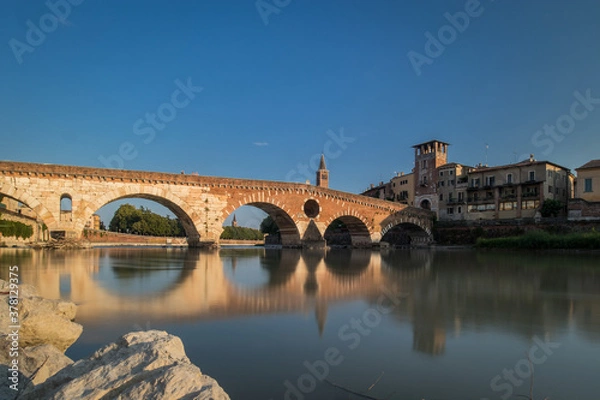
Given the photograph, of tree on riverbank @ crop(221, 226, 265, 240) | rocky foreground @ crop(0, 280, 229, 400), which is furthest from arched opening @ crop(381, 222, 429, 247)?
rocky foreground @ crop(0, 280, 229, 400)

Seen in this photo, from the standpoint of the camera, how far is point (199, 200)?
96.6ft

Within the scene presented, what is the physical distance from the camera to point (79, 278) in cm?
1170

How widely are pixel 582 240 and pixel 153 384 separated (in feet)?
114

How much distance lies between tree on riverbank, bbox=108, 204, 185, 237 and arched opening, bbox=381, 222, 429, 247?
35.9 metres

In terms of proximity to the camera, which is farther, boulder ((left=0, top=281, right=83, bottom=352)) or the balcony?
the balcony

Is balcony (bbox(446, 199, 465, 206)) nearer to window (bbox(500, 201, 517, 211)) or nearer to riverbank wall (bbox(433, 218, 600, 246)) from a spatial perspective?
window (bbox(500, 201, 517, 211))

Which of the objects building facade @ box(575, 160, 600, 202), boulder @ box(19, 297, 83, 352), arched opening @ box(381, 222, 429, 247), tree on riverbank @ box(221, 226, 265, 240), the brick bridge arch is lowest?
tree on riverbank @ box(221, 226, 265, 240)

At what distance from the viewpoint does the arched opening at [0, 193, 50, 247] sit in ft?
111

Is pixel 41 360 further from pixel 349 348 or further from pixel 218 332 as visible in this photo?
pixel 349 348

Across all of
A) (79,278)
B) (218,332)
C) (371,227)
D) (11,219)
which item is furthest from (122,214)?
(218,332)

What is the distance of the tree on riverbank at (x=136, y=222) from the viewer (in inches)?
2507

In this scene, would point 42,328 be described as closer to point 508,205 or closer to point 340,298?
point 340,298

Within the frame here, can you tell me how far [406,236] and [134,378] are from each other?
50235mm

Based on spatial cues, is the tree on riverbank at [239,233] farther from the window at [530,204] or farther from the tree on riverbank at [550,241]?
the tree on riverbank at [550,241]
